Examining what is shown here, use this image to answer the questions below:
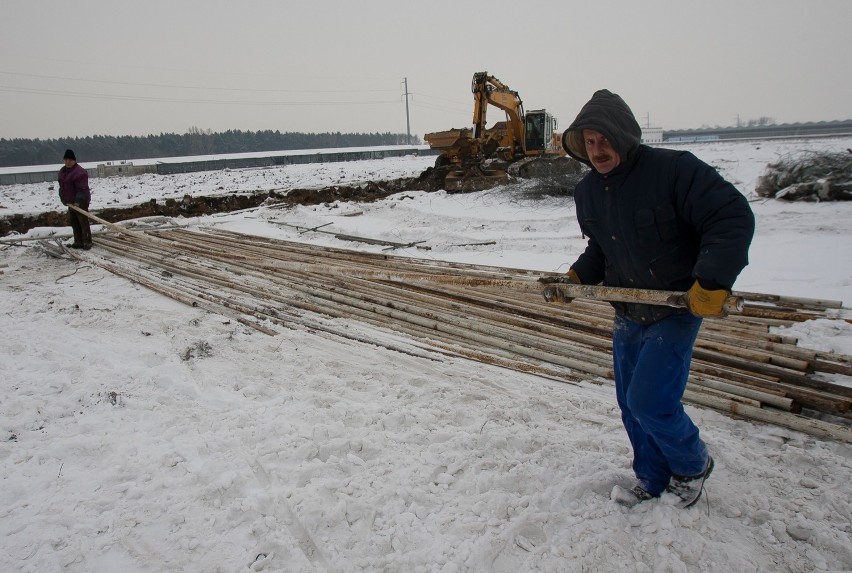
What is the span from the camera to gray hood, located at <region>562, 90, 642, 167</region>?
2.18 meters

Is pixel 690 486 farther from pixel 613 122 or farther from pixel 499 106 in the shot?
pixel 499 106

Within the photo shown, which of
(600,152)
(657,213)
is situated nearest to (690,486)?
(657,213)

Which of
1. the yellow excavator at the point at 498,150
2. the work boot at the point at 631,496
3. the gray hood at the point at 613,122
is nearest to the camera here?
the gray hood at the point at 613,122

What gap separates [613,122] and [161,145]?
84.1 metres

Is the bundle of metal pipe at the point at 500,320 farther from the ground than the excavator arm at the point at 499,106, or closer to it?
closer to it

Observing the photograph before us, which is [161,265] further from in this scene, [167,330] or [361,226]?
[361,226]

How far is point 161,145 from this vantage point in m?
72.6

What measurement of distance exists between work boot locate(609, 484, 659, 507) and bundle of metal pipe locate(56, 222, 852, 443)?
46.3 inches

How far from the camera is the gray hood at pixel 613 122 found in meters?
2.18

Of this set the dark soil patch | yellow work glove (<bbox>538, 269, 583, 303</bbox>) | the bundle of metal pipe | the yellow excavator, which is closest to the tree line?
the dark soil patch

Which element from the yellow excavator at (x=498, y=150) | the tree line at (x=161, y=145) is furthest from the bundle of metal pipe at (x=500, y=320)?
the tree line at (x=161, y=145)

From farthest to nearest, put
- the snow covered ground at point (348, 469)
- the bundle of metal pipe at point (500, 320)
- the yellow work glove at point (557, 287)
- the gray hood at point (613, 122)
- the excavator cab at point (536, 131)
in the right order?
the excavator cab at point (536, 131) → the bundle of metal pipe at point (500, 320) → the yellow work glove at point (557, 287) → the snow covered ground at point (348, 469) → the gray hood at point (613, 122)

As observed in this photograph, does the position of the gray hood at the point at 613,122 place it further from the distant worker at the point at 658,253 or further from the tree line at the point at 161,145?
the tree line at the point at 161,145

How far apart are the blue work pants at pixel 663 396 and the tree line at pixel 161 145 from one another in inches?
2923
